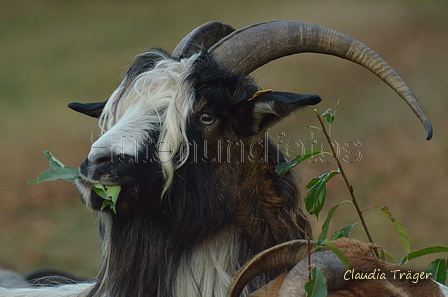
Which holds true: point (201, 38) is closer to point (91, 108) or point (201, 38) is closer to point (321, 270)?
point (91, 108)

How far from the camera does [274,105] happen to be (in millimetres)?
3410

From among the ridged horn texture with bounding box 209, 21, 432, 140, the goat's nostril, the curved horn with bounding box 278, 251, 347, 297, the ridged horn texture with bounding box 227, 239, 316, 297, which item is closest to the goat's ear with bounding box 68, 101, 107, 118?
the ridged horn texture with bounding box 209, 21, 432, 140

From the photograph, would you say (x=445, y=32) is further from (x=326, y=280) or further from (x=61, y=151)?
(x=326, y=280)

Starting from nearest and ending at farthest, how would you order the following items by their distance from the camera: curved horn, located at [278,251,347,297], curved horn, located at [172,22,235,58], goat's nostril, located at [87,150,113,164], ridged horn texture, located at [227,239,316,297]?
curved horn, located at [278,251,347,297], ridged horn texture, located at [227,239,316,297], goat's nostril, located at [87,150,113,164], curved horn, located at [172,22,235,58]

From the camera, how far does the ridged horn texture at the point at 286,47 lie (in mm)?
3664

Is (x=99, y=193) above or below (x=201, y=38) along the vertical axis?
below

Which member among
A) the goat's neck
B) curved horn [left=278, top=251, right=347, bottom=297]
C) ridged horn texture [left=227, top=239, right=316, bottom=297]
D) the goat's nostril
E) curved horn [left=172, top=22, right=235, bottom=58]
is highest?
curved horn [left=172, top=22, right=235, bottom=58]

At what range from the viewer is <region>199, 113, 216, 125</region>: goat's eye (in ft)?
11.2

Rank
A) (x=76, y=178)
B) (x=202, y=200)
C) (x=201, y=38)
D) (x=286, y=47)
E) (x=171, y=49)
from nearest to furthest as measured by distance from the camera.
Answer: (x=76, y=178), (x=202, y=200), (x=286, y=47), (x=201, y=38), (x=171, y=49)

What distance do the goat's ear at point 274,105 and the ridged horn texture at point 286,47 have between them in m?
0.32

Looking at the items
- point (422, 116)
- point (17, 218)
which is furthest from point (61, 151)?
point (422, 116)

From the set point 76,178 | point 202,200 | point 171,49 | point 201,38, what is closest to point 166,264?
point 202,200

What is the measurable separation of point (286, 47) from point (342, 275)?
170 centimetres

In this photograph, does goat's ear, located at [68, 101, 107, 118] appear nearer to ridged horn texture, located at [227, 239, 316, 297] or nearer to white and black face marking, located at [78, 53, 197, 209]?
white and black face marking, located at [78, 53, 197, 209]
